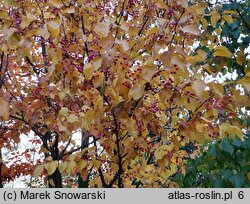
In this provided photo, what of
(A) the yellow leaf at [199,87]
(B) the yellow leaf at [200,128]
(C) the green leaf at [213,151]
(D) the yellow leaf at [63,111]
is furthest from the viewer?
(C) the green leaf at [213,151]

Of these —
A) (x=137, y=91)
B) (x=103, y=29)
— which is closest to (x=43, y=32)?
(x=103, y=29)

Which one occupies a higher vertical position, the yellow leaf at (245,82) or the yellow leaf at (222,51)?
Answer: the yellow leaf at (222,51)

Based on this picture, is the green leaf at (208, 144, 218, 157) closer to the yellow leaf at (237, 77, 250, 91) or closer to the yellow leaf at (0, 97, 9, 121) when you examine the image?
the yellow leaf at (237, 77, 250, 91)

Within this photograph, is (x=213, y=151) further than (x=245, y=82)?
Yes

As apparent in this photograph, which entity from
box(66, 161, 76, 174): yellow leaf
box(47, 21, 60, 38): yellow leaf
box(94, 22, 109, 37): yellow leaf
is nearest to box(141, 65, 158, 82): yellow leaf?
box(94, 22, 109, 37): yellow leaf

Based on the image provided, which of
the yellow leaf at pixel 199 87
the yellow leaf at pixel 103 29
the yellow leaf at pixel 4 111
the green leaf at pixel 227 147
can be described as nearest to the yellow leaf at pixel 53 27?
the yellow leaf at pixel 103 29

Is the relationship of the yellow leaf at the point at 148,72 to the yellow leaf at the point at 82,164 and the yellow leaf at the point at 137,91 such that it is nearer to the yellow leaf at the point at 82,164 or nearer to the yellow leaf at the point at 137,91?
the yellow leaf at the point at 137,91

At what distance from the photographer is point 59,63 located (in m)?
1.84

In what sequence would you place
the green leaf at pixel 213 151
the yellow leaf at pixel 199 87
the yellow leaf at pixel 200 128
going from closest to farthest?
1. the yellow leaf at pixel 199 87
2. the yellow leaf at pixel 200 128
3. the green leaf at pixel 213 151

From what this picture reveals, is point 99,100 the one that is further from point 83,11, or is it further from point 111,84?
point 83,11

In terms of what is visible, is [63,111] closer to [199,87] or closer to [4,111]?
[4,111]
